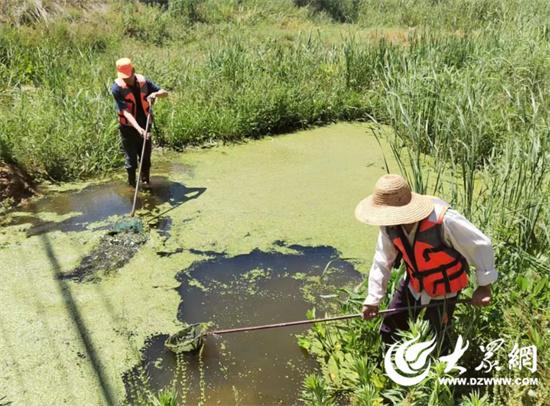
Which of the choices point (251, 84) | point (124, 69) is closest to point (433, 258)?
point (124, 69)

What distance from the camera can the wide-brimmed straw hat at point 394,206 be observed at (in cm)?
171

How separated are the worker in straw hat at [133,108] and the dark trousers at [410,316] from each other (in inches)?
93.8

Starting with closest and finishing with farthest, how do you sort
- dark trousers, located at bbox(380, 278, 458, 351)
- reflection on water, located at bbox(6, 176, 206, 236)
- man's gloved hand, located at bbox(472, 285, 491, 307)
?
1. man's gloved hand, located at bbox(472, 285, 491, 307)
2. dark trousers, located at bbox(380, 278, 458, 351)
3. reflection on water, located at bbox(6, 176, 206, 236)

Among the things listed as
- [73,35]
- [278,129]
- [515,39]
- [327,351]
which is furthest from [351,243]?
[73,35]

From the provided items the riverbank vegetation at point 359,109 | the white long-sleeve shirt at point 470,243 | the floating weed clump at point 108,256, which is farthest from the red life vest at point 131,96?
the white long-sleeve shirt at point 470,243

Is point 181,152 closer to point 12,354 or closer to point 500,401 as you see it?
point 12,354

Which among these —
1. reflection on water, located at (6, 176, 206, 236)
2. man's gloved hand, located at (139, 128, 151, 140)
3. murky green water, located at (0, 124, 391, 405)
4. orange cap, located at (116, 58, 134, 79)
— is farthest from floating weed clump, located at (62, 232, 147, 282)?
orange cap, located at (116, 58, 134, 79)

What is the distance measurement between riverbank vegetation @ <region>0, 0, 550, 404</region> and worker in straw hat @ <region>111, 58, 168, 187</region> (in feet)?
1.73

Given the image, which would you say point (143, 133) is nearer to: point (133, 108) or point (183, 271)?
point (133, 108)

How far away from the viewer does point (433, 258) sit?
179 cm

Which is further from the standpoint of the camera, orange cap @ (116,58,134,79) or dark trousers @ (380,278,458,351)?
orange cap @ (116,58,134,79)

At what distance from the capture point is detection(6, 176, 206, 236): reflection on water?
366cm

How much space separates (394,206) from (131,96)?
270cm

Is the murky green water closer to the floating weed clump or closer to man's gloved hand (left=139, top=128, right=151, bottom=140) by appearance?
the floating weed clump
